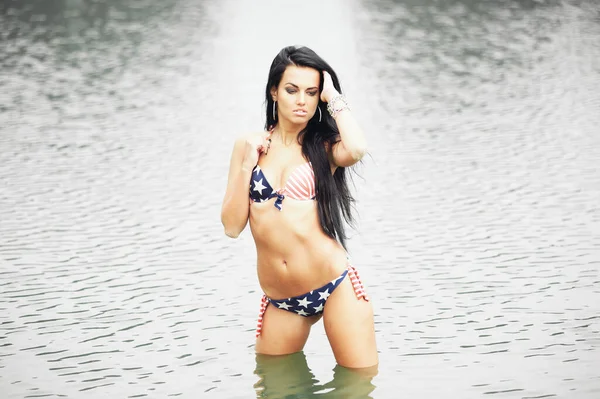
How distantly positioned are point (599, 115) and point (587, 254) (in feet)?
21.9

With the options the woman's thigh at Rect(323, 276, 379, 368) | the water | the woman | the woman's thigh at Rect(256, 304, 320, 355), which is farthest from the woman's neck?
the water

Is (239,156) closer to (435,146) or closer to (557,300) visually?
(557,300)

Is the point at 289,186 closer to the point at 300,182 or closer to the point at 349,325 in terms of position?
the point at 300,182

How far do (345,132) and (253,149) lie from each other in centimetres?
52

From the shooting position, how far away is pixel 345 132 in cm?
575

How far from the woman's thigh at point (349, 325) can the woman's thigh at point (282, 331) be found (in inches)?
9.9

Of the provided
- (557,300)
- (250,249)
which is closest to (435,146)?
(250,249)

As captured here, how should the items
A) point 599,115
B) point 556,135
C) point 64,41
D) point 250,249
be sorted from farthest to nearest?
point 64,41, point 599,115, point 556,135, point 250,249

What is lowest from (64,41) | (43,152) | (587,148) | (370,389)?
(370,389)

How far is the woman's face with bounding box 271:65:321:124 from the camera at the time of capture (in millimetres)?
5832

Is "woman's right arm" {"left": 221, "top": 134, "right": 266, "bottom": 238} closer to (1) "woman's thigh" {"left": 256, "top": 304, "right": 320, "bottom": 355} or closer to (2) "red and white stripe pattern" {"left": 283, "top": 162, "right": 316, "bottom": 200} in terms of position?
(2) "red and white stripe pattern" {"left": 283, "top": 162, "right": 316, "bottom": 200}

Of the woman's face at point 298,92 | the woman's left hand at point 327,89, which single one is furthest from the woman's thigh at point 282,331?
the woman's left hand at point 327,89

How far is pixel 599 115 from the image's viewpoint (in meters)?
15.3

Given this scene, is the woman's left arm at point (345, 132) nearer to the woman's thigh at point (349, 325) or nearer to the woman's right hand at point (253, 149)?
the woman's right hand at point (253, 149)
